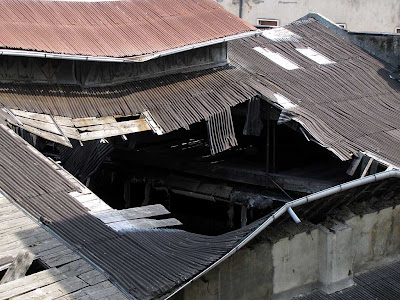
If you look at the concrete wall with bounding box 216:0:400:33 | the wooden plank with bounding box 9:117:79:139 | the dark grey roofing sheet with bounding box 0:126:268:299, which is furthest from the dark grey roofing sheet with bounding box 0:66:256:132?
the concrete wall with bounding box 216:0:400:33

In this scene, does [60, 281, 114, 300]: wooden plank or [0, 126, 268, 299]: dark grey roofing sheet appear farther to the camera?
[0, 126, 268, 299]: dark grey roofing sheet

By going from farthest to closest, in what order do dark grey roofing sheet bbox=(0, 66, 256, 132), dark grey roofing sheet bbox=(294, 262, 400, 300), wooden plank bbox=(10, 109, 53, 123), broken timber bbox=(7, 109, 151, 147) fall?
dark grey roofing sheet bbox=(0, 66, 256, 132), wooden plank bbox=(10, 109, 53, 123), broken timber bbox=(7, 109, 151, 147), dark grey roofing sheet bbox=(294, 262, 400, 300)

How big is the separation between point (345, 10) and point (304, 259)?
21.7 m

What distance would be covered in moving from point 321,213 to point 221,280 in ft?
10.2

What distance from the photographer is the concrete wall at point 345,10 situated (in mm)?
33750

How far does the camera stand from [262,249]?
524 inches

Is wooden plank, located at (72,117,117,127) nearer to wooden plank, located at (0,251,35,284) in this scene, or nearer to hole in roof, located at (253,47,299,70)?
wooden plank, located at (0,251,35,284)

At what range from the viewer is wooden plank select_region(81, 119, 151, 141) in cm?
1543

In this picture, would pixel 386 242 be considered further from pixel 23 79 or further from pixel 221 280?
pixel 23 79

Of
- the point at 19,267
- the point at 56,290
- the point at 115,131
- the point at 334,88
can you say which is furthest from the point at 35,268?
the point at 334,88

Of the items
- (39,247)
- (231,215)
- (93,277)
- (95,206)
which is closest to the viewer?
(93,277)

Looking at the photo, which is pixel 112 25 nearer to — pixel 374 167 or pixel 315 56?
pixel 315 56

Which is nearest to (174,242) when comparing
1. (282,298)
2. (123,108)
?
(282,298)

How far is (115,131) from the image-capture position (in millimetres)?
15859
